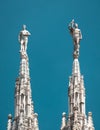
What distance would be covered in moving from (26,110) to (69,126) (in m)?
4.63

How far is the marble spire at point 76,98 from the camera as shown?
307 ft

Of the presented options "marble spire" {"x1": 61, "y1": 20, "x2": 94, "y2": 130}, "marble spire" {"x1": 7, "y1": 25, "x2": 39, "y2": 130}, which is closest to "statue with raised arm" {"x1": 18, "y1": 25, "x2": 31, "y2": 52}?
"marble spire" {"x1": 7, "y1": 25, "x2": 39, "y2": 130}

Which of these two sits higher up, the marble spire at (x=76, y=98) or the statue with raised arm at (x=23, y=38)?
the statue with raised arm at (x=23, y=38)

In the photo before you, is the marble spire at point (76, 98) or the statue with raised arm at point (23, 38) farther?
the statue with raised arm at point (23, 38)

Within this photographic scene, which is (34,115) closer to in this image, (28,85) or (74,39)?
(28,85)

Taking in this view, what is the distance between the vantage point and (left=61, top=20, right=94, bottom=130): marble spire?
9344 cm

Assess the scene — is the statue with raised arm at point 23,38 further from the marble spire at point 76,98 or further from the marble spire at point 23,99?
the marble spire at point 76,98

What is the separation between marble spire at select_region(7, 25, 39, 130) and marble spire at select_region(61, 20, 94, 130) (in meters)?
3.63

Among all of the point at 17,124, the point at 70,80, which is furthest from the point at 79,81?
the point at 17,124

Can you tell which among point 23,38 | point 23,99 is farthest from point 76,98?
point 23,38

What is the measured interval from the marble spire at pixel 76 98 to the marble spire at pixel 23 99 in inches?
143

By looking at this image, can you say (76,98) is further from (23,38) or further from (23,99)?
(23,38)

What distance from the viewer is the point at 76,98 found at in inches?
3745

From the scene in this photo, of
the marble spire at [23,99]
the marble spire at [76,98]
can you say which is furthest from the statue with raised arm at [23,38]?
the marble spire at [76,98]
